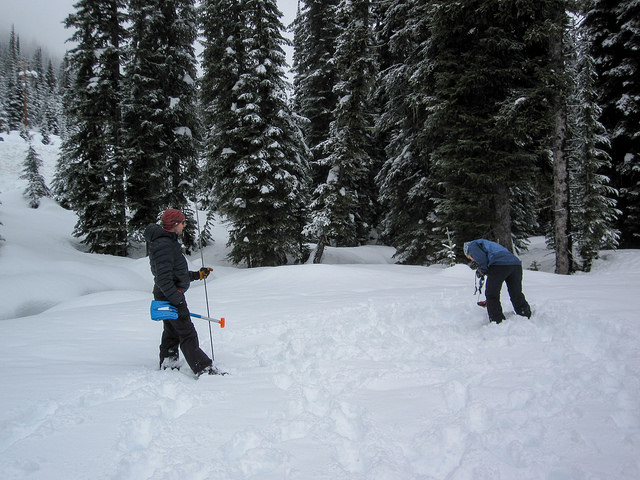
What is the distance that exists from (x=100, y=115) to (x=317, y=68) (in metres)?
12.2

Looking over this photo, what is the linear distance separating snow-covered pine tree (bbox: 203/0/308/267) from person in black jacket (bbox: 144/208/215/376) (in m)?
10.9

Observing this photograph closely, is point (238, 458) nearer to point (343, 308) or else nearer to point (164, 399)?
point (164, 399)

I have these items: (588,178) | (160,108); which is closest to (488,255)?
(588,178)

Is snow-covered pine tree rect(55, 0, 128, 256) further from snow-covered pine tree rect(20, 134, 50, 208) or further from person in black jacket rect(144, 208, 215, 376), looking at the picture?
snow-covered pine tree rect(20, 134, 50, 208)

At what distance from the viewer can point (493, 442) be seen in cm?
264

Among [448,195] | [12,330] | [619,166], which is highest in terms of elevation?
[619,166]

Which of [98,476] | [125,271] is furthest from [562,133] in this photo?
[125,271]

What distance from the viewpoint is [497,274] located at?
18.6 ft

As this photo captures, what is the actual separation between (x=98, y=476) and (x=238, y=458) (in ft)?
2.98

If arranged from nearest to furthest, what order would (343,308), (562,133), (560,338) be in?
(560,338), (343,308), (562,133)

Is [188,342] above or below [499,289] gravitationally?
below

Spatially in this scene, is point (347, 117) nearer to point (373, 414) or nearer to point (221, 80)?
point (221, 80)

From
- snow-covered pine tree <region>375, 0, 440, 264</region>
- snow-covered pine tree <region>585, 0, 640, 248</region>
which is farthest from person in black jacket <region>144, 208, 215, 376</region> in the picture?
snow-covered pine tree <region>585, 0, 640, 248</region>

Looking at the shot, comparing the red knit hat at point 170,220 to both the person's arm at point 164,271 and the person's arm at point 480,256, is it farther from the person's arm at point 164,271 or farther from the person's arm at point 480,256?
the person's arm at point 480,256
